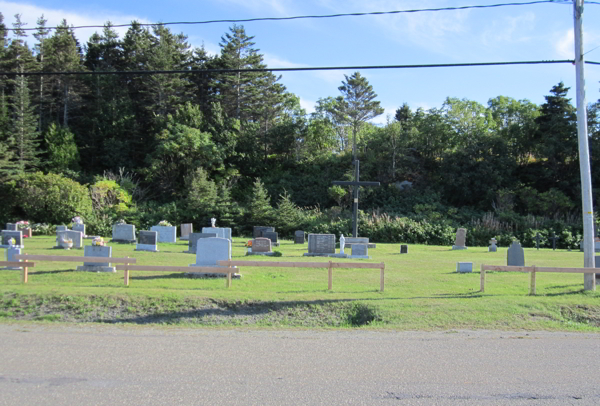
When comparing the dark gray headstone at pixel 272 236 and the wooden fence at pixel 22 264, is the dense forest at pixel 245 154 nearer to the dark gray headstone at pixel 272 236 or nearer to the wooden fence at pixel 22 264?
the dark gray headstone at pixel 272 236

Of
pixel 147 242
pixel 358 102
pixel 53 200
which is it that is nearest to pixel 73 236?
pixel 147 242

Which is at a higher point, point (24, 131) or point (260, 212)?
point (24, 131)

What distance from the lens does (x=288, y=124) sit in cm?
4800

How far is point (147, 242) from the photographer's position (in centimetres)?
2069

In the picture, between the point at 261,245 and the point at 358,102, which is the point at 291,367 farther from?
the point at 358,102

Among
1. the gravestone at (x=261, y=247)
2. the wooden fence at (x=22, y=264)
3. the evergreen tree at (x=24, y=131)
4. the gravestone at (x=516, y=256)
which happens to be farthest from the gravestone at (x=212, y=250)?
the evergreen tree at (x=24, y=131)

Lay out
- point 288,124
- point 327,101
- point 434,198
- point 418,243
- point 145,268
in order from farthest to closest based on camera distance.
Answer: point 327,101, point 288,124, point 434,198, point 418,243, point 145,268

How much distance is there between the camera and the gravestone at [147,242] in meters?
20.5

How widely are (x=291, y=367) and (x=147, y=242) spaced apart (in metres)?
15.6

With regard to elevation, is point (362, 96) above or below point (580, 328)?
above

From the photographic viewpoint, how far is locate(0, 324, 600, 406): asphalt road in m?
5.38

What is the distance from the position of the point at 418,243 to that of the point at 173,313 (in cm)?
2377

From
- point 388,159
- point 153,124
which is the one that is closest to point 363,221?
point 388,159

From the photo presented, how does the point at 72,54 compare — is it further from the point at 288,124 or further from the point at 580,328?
the point at 580,328
